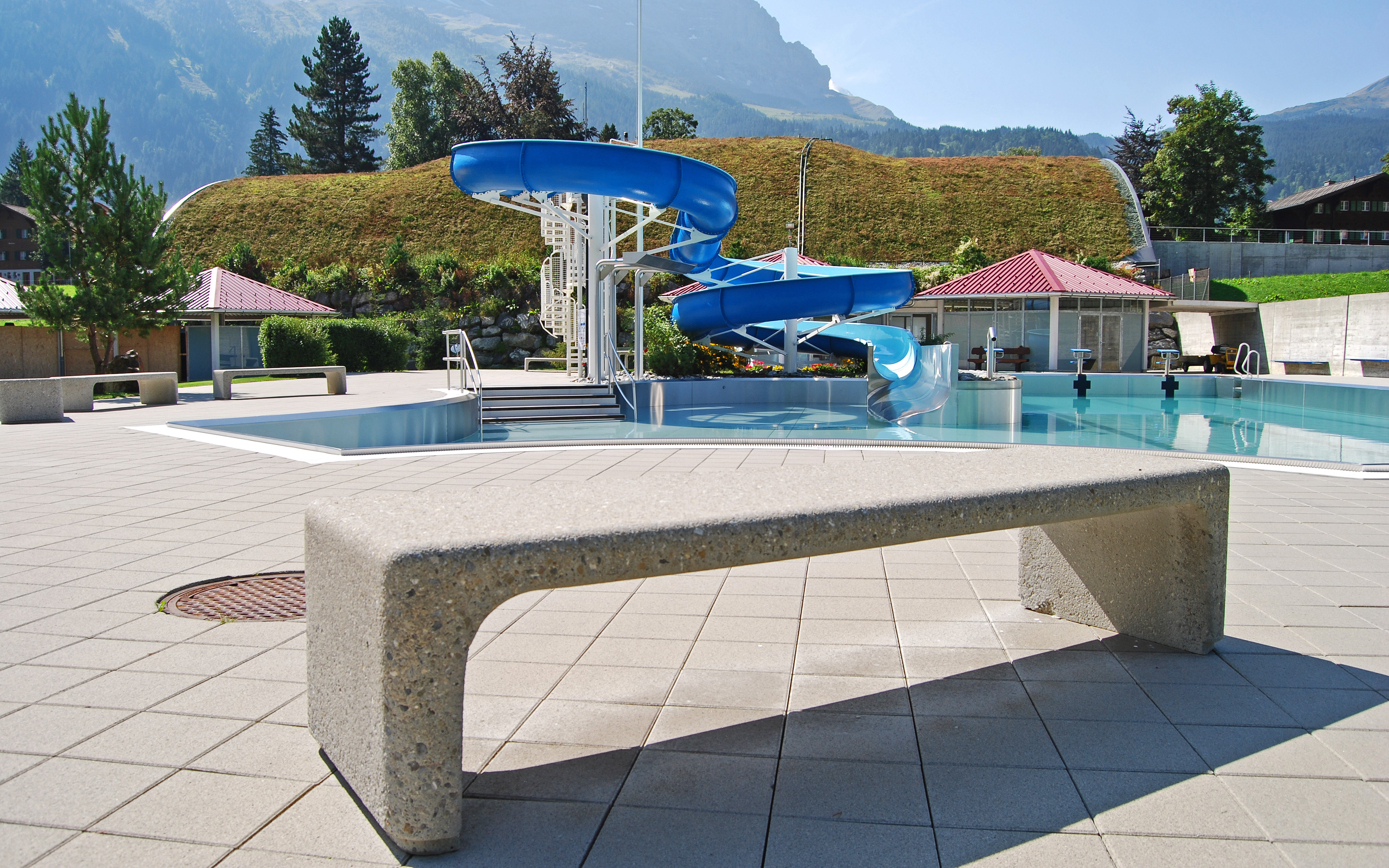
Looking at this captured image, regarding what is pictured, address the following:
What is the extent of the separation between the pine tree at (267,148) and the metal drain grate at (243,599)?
83.7 m

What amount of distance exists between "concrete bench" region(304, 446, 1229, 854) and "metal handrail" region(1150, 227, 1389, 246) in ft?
139

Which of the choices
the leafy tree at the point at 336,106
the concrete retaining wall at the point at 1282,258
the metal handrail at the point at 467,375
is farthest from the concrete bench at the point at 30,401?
the leafy tree at the point at 336,106

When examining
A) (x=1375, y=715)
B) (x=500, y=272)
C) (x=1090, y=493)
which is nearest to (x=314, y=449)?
(x=1090, y=493)

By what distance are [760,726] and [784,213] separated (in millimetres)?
40674

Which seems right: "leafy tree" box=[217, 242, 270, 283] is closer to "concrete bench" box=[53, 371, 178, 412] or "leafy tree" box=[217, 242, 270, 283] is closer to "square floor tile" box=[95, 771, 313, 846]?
"concrete bench" box=[53, 371, 178, 412]

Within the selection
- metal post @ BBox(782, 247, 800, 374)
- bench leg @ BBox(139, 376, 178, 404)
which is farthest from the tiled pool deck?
metal post @ BBox(782, 247, 800, 374)

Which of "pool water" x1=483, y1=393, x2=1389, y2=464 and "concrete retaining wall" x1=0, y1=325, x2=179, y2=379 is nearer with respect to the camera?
"pool water" x1=483, y1=393, x2=1389, y2=464

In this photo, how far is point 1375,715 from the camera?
2594mm

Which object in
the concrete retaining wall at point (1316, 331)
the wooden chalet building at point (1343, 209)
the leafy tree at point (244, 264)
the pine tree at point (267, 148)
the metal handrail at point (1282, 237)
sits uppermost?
the pine tree at point (267, 148)

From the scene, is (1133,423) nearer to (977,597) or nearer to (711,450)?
(711,450)

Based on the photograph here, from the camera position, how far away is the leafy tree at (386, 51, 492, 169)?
61.4 meters

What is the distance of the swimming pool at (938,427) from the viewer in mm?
10320

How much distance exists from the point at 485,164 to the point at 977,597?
11.6m

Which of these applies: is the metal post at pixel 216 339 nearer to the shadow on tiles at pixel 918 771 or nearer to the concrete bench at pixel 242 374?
the concrete bench at pixel 242 374
